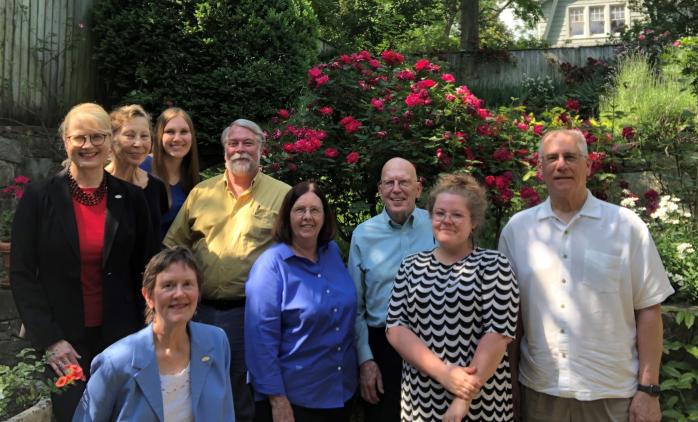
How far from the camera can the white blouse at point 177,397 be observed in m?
2.43

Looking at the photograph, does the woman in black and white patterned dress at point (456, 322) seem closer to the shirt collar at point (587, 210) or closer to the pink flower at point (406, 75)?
the shirt collar at point (587, 210)

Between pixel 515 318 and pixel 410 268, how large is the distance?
0.49 meters

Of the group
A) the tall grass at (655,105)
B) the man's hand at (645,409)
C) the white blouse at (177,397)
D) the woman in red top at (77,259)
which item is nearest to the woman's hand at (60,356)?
the woman in red top at (77,259)

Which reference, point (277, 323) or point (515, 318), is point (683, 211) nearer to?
point (515, 318)

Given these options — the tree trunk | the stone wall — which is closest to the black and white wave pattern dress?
the stone wall

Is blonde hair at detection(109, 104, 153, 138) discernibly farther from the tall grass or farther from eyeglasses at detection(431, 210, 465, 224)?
the tall grass

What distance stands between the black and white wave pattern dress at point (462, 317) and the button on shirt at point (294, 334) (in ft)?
1.38

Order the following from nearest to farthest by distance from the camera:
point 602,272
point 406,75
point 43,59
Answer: point 602,272 → point 406,75 → point 43,59

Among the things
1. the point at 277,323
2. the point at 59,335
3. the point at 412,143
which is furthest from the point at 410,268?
the point at 412,143

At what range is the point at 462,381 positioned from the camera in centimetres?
261

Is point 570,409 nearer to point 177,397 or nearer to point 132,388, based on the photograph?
point 177,397

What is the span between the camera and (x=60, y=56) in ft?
23.8

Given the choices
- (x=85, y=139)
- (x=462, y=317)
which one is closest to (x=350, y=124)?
(x=85, y=139)

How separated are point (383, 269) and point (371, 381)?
555 millimetres
